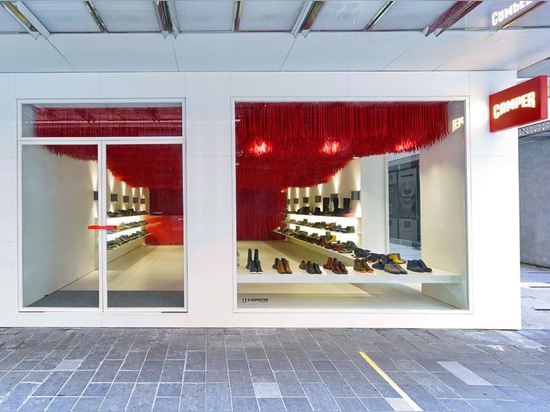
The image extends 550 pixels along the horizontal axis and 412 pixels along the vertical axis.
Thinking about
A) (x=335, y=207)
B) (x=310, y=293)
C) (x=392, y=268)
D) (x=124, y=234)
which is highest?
(x=335, y=207)

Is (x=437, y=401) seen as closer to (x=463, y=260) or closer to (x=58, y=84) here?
(x=463, y=260)

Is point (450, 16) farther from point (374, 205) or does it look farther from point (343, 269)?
point (374, 205)

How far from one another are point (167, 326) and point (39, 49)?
349 cm

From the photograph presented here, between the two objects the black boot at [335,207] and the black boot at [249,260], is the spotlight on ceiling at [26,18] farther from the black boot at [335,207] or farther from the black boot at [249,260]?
the black boot at [335,207]

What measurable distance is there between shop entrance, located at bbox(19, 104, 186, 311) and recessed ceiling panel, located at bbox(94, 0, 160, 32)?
138 cm

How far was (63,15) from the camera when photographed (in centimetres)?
303

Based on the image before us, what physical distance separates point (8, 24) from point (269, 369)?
13.4 ft

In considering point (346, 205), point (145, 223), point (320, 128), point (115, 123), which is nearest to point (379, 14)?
point (320, 128)

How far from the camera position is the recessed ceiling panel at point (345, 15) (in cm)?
292

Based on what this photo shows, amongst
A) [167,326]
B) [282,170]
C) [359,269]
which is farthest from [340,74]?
[167,326]

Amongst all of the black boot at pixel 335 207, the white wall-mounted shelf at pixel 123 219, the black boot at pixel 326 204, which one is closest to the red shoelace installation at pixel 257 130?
the white wall-mounted shelf at pixel 123 219

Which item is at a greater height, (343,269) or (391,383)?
(343,269)

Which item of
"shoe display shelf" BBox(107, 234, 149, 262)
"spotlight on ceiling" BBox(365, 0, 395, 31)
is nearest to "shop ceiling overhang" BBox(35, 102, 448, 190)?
"shoe display shelf" BBox(107, 234, 149, 262)

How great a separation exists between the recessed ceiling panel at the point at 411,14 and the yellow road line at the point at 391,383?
3301 millimetres
